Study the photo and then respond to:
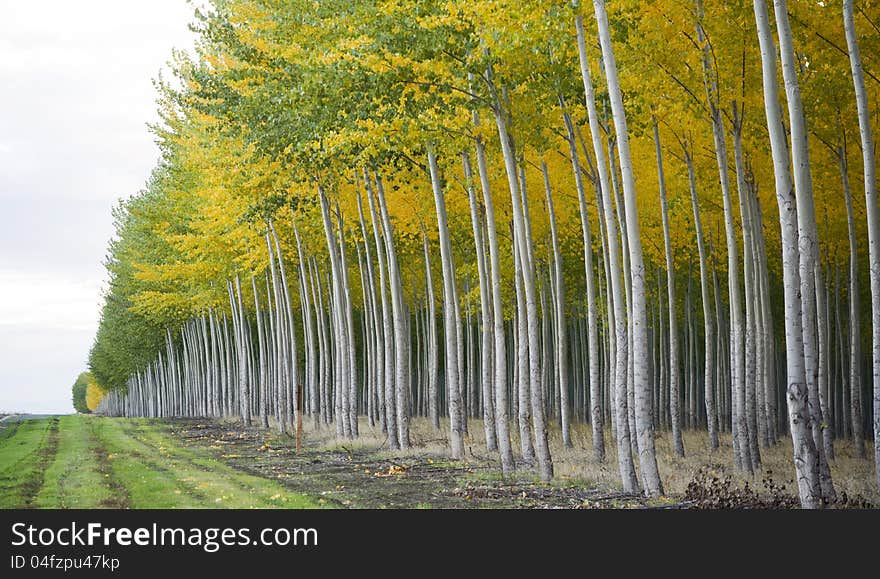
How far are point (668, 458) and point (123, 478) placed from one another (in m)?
11.3

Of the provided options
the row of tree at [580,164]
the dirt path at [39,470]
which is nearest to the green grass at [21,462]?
the dirt path at [39,470]

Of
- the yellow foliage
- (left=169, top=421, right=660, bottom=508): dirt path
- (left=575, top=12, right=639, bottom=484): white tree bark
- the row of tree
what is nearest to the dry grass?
the row of tree

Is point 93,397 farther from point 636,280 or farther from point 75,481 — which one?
point 636,280

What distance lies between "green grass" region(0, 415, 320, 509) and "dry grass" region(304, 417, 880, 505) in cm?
457

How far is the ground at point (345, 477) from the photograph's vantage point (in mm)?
15016

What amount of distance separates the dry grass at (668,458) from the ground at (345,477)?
5 centimetres

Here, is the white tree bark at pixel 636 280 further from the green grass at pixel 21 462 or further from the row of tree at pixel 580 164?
the green grass at pixel 21 462

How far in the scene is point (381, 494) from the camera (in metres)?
16.6

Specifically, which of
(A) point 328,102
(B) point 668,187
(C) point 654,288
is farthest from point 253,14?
(C) point 654,288

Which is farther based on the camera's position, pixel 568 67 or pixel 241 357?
pixel 241 357

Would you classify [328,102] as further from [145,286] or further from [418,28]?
[145,286]

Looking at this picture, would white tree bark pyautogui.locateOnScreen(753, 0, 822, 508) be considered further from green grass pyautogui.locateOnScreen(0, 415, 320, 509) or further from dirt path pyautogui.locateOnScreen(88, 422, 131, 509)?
dirt path pyautogui.locateOnScreen(88, 422, 131, 509)

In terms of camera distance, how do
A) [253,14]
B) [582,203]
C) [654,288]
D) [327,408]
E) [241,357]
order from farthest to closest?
1. [241,357]
2. [654,288]
3. [327,408]
4. [253,14]
5. [582,203]

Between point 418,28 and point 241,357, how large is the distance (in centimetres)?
Result: 2508
